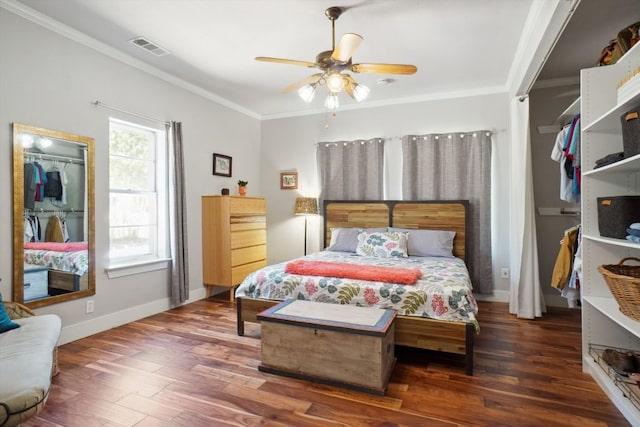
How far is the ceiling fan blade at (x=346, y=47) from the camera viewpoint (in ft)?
7.04

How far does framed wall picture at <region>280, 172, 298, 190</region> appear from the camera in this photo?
5289mm

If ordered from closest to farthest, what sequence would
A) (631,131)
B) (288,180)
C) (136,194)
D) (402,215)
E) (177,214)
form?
(631,131) → (136,194) → (177,214) → (402,215) → (288,180)

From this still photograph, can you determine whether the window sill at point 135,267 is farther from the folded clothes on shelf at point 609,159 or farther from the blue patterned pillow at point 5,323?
the folded clothes on shelf at point 609,159

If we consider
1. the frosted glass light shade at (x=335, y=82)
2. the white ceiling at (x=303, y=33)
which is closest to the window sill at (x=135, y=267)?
the white ceiling at (x=303, y=33)

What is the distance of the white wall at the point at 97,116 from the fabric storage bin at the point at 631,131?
3.90m

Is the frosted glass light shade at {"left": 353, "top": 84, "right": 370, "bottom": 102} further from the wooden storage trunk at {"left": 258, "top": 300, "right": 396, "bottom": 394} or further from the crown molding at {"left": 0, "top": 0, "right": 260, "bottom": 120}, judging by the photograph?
the crown molding at {"left": 0, "top": 0, "right": 260, "bottom": 120}

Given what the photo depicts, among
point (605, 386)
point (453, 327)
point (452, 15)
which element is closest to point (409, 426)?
point (453, 327)

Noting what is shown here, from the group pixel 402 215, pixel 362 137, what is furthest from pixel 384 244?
pixel 362 137

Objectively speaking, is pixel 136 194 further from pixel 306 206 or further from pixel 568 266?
pixel 568 266

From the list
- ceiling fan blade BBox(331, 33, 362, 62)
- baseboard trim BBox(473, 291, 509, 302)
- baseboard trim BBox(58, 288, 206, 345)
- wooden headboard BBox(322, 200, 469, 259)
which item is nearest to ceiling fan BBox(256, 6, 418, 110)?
ceiling fan blade BBox(331, 33, 362, 62)

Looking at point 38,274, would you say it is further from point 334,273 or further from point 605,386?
point 605,386

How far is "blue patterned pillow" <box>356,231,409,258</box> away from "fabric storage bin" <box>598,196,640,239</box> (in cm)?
195

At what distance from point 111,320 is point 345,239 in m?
2.59

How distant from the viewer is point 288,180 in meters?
5.33
